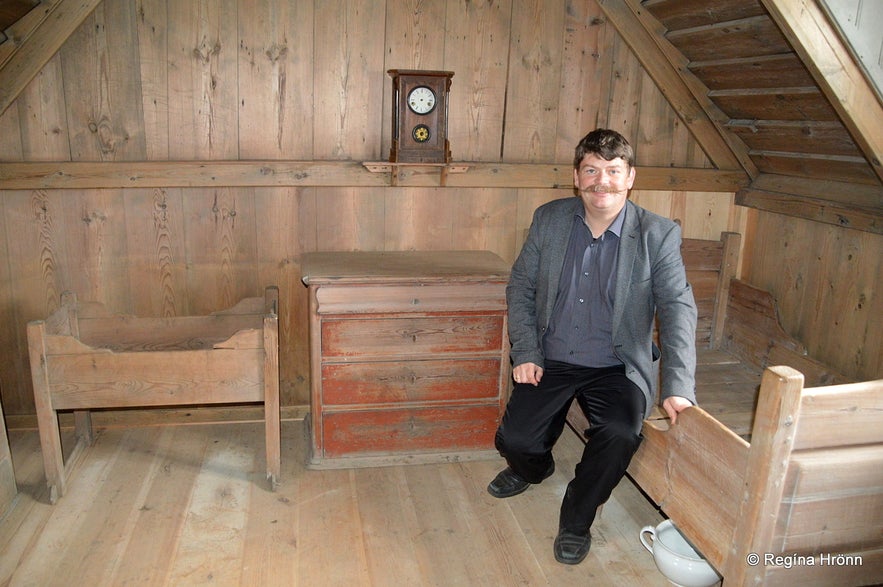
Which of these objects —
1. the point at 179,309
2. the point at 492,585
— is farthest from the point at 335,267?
the point at 492,585

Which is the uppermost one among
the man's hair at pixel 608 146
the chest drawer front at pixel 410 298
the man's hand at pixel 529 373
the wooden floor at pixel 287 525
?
the man's hair at pixel 608 146

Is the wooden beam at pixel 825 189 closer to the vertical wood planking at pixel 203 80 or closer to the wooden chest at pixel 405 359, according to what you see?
the wooden chest at pixel 405 359

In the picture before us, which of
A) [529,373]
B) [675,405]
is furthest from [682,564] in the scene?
[529,373]

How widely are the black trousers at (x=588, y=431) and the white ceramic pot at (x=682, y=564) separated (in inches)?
8.7

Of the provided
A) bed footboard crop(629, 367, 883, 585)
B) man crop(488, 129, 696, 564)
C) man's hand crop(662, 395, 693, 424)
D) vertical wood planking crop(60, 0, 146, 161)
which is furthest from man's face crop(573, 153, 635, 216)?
vertical wood planking crop(60, 0, 146, 161)

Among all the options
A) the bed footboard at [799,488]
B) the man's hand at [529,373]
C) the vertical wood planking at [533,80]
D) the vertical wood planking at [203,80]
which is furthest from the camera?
the vertical wood planking at [533,80]

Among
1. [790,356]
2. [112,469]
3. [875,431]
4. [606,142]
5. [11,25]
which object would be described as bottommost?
[112,469]

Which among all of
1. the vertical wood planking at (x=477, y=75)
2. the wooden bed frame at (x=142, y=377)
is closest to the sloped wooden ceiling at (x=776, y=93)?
the vertical wood planking at (x=477, y=75)

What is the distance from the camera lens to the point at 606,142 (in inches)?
88.5

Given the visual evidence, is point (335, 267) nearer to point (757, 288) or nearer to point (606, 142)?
point (606, 142)

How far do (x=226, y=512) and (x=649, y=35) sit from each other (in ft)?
8.25

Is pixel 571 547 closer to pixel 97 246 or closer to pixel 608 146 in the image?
pixel 608 146

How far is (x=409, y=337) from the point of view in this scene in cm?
279

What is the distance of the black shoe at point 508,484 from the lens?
265 centimetres
